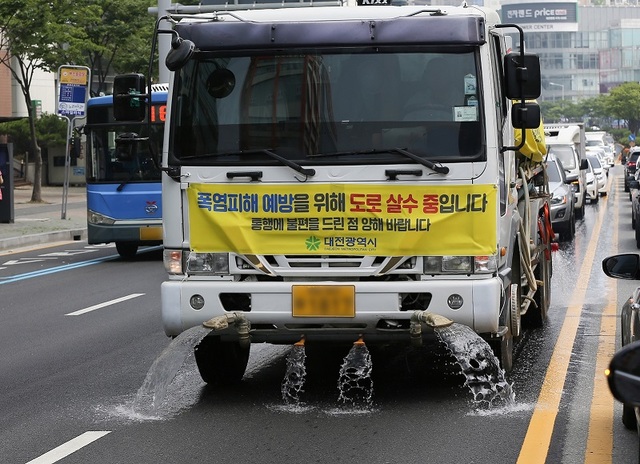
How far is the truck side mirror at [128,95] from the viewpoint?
9195mm

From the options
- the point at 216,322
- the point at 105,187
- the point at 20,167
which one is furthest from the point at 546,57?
the point at 216,322

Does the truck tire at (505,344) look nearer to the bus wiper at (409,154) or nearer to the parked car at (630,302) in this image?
the bus wiper at (409,154)

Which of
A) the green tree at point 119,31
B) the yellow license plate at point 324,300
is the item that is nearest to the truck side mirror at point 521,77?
the yellow license plate at point 324,300

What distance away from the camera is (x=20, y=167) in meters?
56.1

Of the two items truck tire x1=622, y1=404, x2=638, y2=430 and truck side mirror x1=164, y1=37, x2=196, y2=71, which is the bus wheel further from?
truck tire x1=622, y1=404, x2=638, y2=430

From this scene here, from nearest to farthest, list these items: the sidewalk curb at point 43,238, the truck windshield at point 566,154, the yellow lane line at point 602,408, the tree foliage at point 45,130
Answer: the yellow lane line at point 602,408, the sidewalk curb at point 43,238, the truck windshield at point 566,154, the tree foliage at point 45,130

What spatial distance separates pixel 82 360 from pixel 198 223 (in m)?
2.84

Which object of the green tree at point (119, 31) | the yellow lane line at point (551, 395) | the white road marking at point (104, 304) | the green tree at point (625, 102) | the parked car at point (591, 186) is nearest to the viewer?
the yellow lane line at point (551, 395)

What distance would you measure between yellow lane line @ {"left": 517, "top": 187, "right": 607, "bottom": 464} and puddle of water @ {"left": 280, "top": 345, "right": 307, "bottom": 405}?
62.6 inches

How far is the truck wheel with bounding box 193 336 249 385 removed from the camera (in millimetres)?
9250

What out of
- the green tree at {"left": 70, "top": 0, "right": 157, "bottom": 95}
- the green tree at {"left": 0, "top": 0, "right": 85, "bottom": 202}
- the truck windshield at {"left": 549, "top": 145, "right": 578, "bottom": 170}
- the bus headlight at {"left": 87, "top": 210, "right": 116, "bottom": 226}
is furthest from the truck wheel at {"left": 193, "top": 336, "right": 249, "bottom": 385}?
the green tree at {"left": 70, "top": 0, "right": 157, "bottom": 95}

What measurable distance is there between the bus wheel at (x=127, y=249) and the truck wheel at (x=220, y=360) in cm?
1296

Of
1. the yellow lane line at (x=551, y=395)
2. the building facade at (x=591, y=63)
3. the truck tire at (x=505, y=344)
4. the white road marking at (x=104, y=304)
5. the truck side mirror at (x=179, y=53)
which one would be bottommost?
the white road marking at (x=104, y=304)

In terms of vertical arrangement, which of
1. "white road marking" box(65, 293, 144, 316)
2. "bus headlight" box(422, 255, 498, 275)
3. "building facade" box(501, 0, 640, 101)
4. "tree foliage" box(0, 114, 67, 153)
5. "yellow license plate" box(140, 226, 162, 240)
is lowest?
"white road marking" box(65, 293, 144, 316)
